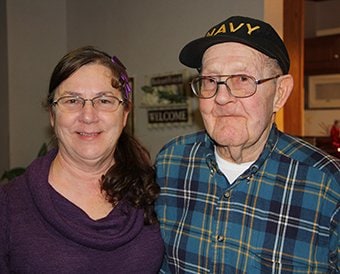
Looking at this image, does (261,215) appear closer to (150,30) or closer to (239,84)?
(239,84)

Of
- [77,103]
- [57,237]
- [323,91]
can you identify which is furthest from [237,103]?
[323,91]

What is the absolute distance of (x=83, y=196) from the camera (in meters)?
→ 1.69

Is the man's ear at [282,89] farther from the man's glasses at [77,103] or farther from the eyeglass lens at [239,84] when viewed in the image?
the man's glasses at [77,103]

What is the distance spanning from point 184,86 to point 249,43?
1675 mm

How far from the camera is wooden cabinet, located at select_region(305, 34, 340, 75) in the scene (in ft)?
18.6

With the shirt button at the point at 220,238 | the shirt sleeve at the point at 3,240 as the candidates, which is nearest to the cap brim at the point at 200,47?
the shirt button at the point at 220,238

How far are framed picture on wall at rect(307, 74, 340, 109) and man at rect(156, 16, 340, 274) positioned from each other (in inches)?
167

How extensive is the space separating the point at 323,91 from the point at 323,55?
16.8 inches

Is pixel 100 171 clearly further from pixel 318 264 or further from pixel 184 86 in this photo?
pixel 184 86

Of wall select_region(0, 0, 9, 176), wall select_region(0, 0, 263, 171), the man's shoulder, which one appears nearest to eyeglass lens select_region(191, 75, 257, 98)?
the man's shoulder

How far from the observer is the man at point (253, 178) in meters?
1.46

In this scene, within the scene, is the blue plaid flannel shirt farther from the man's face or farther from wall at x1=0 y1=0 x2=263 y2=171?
wall at x1=0 y1=0 x2=263 y2=171

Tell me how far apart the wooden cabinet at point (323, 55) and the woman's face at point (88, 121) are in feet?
14.9

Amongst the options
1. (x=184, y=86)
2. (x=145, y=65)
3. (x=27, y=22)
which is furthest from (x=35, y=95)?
(x=184, y=86)
